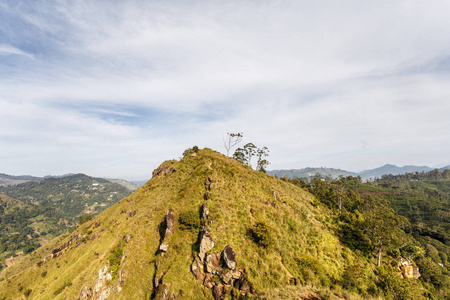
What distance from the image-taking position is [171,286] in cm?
3197

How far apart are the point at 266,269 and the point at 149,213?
3425cm

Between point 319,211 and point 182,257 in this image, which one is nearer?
point 182,257

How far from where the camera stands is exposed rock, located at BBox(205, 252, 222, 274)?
32.5m

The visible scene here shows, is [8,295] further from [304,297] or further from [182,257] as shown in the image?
[304,297]

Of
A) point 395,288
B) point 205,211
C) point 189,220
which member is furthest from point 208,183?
point 395,288

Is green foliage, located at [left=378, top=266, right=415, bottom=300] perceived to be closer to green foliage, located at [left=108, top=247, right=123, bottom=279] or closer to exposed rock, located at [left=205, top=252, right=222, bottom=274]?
exposed rock, located at [left=205, top=252, right=222, bottom=274]

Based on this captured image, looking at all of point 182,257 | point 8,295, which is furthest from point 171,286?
point 8,295

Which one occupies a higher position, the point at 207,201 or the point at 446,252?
the point at 207,201

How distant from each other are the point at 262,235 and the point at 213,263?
1092 centimetres

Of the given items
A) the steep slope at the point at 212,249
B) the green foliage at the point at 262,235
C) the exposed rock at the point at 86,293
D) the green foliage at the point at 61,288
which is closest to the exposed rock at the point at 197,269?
A: the steep slope at the point at 212,249

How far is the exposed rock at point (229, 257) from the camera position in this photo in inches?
1251

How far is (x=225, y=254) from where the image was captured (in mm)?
32625

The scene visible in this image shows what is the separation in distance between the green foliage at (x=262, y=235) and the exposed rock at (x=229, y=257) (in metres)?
6.08

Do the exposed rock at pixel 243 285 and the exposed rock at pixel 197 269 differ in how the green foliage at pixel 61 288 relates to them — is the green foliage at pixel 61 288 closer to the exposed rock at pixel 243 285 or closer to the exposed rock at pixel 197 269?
the exposed rock at pixel 197 269
